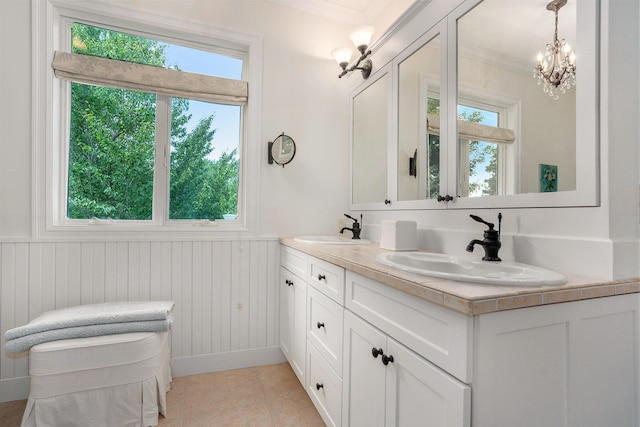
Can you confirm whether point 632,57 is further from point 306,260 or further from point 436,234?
point 306,260

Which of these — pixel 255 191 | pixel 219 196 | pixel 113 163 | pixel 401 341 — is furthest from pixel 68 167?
pixel 401 341

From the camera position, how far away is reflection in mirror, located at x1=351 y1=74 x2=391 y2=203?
2.03 metres

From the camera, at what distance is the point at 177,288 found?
2.07 meters

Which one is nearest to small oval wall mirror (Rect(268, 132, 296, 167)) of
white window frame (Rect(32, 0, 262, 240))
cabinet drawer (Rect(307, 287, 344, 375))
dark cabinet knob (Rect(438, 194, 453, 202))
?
white window frame (Rect(32, 0, 262, 240))

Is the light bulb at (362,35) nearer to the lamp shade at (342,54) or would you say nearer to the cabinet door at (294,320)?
the lamp shade at (342,54)

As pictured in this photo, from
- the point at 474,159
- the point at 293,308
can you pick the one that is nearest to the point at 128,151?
the point at 293,308

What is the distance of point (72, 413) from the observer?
4.82ft

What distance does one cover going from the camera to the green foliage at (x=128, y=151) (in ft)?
6.52

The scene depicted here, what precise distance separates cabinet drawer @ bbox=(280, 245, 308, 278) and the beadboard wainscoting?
0.10 metres

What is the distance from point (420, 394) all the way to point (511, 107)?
1101 millimetres

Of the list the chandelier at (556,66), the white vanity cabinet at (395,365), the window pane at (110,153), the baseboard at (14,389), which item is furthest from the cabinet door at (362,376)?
the baseboard at (14,389)

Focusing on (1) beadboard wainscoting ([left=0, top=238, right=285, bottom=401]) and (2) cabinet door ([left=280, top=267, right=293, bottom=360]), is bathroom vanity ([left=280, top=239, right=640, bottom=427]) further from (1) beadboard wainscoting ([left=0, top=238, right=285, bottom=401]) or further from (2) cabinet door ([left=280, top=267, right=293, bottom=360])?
(1) beadboard wainscoting ([left=0, top=238, right=285, bottom=401])

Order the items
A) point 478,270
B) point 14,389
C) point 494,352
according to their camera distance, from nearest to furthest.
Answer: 1. point 494,352
2. point 478,270
3. point 14,389

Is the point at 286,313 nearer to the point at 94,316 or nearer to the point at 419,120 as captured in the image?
the point at 94,316
